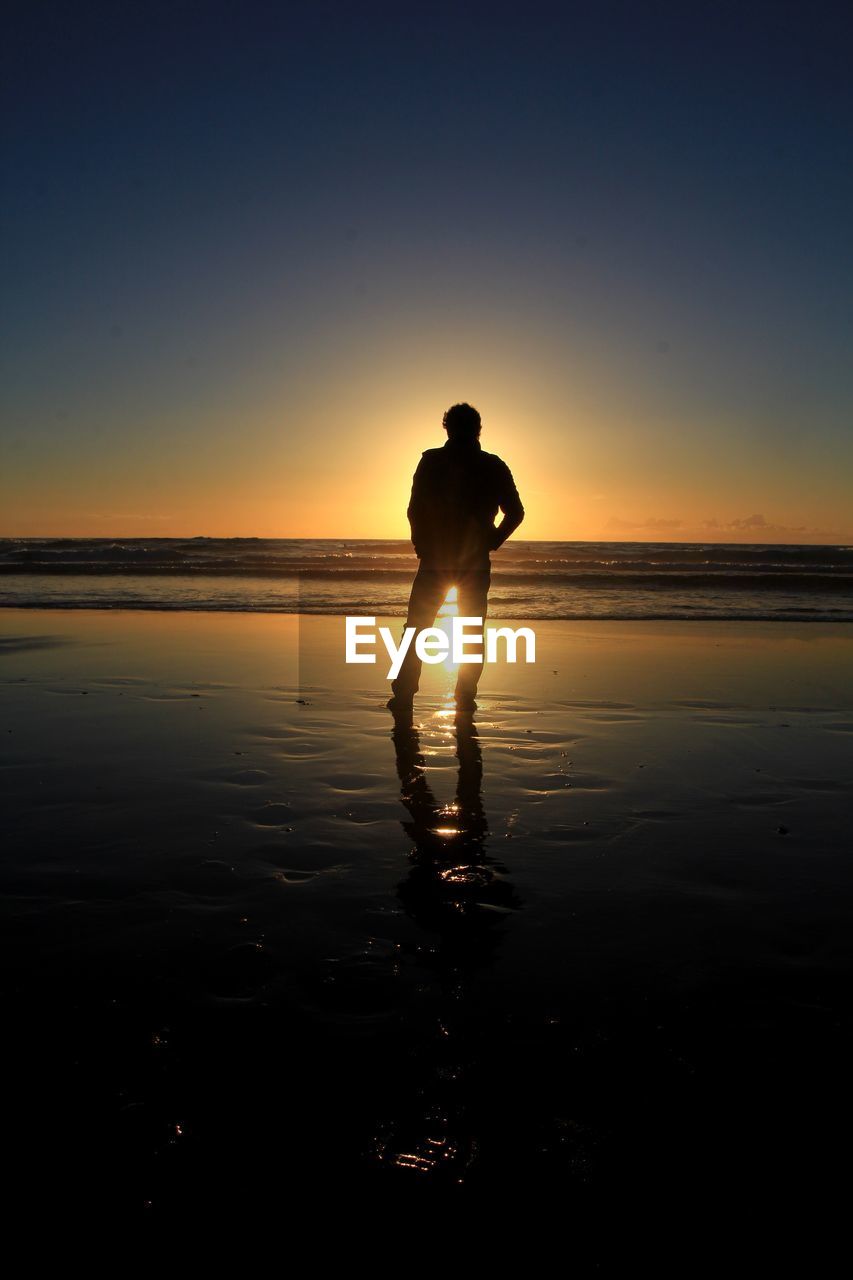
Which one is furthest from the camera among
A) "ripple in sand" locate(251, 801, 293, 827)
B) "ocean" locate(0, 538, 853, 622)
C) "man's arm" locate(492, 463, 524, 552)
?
"ocean" locate(0, 538, 853, 622)

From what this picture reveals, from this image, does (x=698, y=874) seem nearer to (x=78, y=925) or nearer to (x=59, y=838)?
(x=78, y=925)

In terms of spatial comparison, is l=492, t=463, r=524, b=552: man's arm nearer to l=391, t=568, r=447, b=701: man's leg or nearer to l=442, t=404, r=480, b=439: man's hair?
l=442, t=404, r=480, b=439: man's hair

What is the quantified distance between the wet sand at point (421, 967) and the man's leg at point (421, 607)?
3.21 ft

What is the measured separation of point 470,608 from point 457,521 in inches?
27.0

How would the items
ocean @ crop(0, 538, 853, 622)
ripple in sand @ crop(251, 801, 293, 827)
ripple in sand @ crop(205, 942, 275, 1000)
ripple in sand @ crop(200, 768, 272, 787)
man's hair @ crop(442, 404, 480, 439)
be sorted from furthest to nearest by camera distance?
ocean @ crop(0, 538, 853, 622), man's hair @ crop(442, 404, 480, 439), ripple in sand @ crop(200, 768, 272, 787), ripple in sand @ crop(251, 801, 293, 827), ripple in sand @ crop(205, 942, 275, 1000)

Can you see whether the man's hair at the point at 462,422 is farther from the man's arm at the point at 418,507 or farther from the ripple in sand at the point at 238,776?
the ripple in sand at the point at 238,776

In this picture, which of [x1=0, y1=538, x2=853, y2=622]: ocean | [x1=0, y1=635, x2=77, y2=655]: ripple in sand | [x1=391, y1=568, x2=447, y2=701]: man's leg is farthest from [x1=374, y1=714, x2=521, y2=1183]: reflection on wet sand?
[x1=0, y1=538, x2=853, y2=622]: ocean

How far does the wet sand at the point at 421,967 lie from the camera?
58.0 inches

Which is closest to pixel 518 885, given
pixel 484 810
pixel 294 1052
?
pixel 484 810

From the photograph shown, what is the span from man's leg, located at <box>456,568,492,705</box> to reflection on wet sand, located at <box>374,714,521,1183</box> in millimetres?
1811

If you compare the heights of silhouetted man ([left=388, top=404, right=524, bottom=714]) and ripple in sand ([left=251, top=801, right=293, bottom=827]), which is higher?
silhouetted man ([left=388, top=404, right=524, bottom=714])

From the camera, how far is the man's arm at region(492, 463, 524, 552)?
20.7 ft

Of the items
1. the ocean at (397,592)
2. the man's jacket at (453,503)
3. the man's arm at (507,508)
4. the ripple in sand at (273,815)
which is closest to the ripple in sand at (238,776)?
the ripple in sand at (273,815)

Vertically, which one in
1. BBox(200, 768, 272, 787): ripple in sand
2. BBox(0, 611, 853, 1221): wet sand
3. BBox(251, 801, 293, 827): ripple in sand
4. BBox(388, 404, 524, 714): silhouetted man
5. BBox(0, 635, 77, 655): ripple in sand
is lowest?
BBox(0, 611, 853, 1221): wet sand
